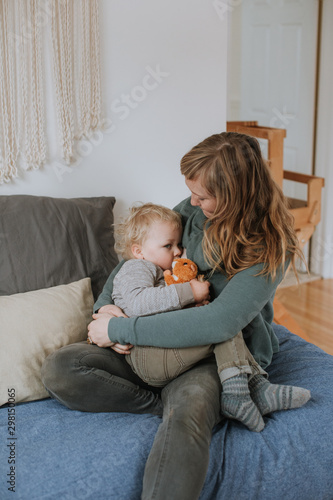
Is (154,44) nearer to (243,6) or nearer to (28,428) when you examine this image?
(28,428)

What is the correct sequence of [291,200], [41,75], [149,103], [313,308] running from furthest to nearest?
[313,308] → [291,200] → [149,103] → [41,75]

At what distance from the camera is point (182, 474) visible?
1.10m

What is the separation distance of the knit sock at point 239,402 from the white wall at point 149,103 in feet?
3.37

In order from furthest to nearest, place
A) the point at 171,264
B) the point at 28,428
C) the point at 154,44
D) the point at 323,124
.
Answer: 1. the point at 323,124
2. the point at 154,44
3. the point at 171,264
4. the point at 28,428

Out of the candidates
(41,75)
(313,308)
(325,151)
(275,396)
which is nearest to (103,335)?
(275,396)

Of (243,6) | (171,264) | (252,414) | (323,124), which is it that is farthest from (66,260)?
(243,6)

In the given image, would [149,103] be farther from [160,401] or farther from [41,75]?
[160,401]

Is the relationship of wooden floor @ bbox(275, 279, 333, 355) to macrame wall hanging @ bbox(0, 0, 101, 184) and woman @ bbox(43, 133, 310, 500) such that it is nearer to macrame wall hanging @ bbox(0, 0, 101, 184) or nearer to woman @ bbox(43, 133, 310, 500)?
woman @ bbox(43, 133, 310, 500)

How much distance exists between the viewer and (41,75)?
1891 mm

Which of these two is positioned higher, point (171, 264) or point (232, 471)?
point (171, 264)

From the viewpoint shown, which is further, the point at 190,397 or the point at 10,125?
the point at 10,125

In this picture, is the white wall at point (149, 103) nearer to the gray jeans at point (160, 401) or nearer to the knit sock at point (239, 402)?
the gray jeans at point (160, 401)

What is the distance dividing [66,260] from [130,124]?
653mm

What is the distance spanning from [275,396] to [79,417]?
0.51 m
